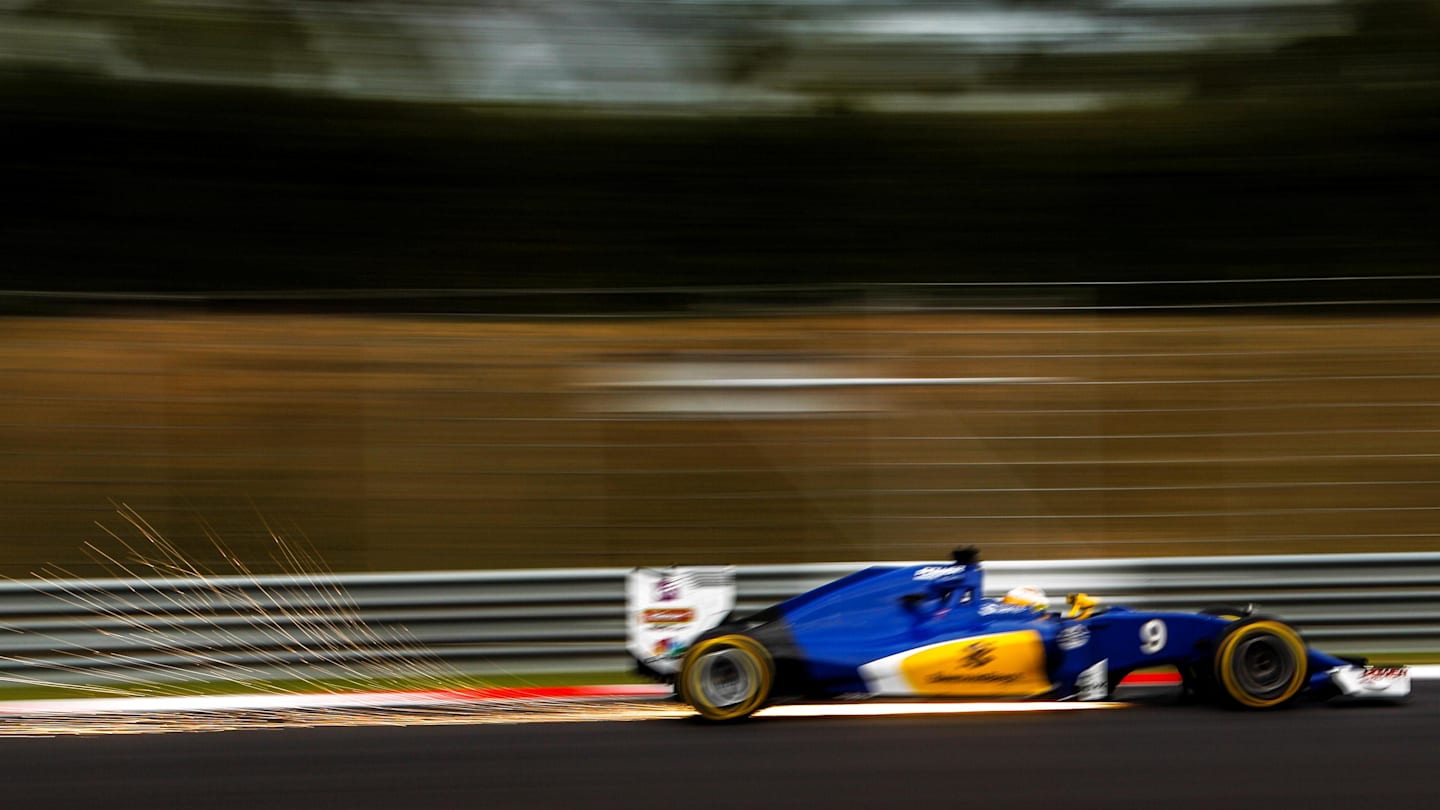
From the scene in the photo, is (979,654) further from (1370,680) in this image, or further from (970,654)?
(1370,680)

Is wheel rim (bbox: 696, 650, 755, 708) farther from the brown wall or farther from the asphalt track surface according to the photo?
the brown wall

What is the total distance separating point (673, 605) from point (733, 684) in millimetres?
566

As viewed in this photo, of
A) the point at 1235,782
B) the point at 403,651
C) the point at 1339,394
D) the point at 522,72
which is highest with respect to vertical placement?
the point at 522,72

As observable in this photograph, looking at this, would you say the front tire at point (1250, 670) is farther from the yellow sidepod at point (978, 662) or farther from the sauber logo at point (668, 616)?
the sauber logo at point (668, 616)

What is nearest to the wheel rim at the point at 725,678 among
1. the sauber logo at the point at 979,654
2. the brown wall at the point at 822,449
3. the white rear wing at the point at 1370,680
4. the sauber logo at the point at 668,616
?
the sauber logo at the point at 668,616

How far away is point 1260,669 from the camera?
6.12 meters

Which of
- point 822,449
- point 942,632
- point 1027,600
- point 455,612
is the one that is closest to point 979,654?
point 942,632

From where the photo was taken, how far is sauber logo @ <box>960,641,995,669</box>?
6.09m

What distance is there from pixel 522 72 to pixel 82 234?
340 centimetres

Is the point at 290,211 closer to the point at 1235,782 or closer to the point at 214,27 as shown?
the point at 214,27

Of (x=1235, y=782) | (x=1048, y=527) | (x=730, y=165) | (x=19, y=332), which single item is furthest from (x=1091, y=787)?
(x=19, y=332)

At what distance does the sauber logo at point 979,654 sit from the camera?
6.09m

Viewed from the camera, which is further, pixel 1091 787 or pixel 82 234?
pixel 82 234

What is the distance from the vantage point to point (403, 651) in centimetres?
769
